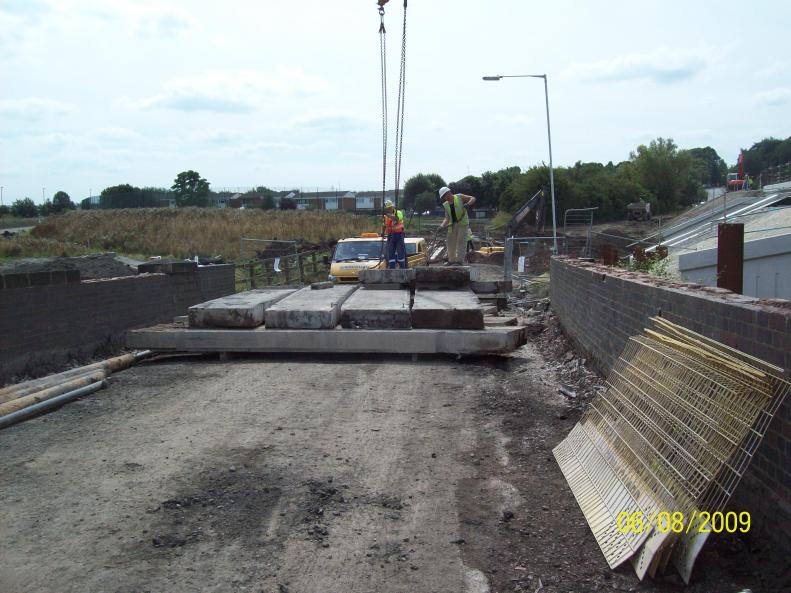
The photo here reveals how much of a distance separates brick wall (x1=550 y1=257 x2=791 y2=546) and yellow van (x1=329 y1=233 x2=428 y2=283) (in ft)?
34.4

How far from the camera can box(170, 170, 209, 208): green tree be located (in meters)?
89.5

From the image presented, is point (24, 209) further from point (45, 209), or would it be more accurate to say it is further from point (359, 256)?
point (359, 256)

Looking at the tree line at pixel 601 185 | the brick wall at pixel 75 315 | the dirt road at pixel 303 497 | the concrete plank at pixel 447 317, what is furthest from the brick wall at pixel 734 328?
the tree line at pixel 601 185

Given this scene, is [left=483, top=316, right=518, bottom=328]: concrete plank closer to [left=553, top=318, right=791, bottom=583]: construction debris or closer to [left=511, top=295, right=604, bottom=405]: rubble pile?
[left=511, top=295, right=604, bottom=405]: rubble pile

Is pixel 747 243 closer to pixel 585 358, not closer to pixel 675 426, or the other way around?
pixel 585 358

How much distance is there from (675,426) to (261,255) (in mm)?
34673

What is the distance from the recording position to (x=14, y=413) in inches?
324

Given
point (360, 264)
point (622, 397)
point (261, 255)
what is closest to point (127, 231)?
point (261, 255)

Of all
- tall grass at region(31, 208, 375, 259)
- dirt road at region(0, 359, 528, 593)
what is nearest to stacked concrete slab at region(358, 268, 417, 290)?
dirt road at region(0, 359, 528, 593)

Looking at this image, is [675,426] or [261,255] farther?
[261,255]

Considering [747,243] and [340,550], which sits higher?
[747,243]

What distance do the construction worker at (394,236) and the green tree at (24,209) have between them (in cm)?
7990

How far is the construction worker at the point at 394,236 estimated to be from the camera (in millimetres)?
16859

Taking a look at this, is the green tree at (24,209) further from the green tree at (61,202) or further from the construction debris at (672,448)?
the construction debris at (672,448)
